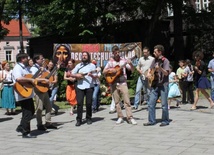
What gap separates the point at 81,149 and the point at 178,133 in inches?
90.2

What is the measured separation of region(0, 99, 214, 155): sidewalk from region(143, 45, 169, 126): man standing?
0.98ft

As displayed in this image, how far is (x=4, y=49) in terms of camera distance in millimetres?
79750

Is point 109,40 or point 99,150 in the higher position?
point 109,40

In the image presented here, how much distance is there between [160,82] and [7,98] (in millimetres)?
5735

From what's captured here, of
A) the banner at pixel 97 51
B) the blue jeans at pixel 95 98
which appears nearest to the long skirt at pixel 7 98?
the blue jeans at pixel 95 98

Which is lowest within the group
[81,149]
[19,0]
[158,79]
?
[81,149]

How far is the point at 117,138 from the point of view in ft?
27.0

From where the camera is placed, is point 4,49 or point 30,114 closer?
point 30,114

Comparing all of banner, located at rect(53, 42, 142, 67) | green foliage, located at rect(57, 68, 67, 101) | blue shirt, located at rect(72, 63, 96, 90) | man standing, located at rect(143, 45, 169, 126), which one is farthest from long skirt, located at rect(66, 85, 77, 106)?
banner, located at rect(53, 42, 142, 67)

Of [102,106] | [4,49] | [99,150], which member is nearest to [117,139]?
[99,150]

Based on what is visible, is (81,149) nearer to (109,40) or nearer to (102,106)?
(102,106)

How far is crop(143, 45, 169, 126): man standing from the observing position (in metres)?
9.20

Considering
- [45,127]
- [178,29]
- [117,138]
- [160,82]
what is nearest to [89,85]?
[45,127]

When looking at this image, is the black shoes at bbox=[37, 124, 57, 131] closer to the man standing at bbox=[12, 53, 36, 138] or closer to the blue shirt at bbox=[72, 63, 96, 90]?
the man standing at bbox=[12, 53, 36, 138]
